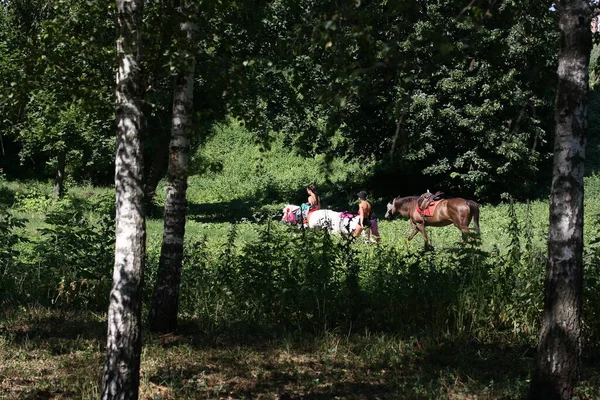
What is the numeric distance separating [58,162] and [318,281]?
89.1ft

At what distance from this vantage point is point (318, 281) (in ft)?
28.3

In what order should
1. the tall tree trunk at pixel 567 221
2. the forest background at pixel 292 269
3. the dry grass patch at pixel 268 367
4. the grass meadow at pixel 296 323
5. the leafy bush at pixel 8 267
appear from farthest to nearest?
the leafy bush at pixel 8 267 → the grass meadow at pixel 296 323 → the dry grass patch at pixel 268 367 → the tall tree trunk at pixel 567 221 → the forest background at pixel 292 269

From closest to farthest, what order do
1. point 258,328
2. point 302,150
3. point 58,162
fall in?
point 302,150, point 258,328, point 58,162

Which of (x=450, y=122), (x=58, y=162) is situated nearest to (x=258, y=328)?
(x=450, y=122)

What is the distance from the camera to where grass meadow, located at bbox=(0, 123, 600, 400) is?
6.63 meters

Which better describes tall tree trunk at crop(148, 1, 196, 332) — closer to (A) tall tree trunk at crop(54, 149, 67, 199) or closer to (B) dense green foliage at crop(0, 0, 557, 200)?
(B) dense green foliage at crop(0, 0, 557, 200)

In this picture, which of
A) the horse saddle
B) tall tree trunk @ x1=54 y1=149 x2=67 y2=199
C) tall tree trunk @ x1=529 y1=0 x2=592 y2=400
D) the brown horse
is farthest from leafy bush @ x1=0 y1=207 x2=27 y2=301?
tall tree trunk @ x1=54 y1=149 x2=67 y2=199

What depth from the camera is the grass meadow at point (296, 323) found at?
6629 mm

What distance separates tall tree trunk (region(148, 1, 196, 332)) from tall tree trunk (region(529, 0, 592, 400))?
3.79m

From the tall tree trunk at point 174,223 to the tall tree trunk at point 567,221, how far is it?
3.79 metres

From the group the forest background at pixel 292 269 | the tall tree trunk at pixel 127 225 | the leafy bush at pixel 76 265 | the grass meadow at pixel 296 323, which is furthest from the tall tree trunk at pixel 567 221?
the leafy bush at pixel 76 265

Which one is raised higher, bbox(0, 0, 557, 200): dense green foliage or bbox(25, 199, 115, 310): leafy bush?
bbox(0, 0, 557, 200): dense green foliage

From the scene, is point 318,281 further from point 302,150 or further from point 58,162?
point 58,162

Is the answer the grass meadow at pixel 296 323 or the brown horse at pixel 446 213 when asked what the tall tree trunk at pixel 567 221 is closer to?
the grass meadow at pixel 296 323
